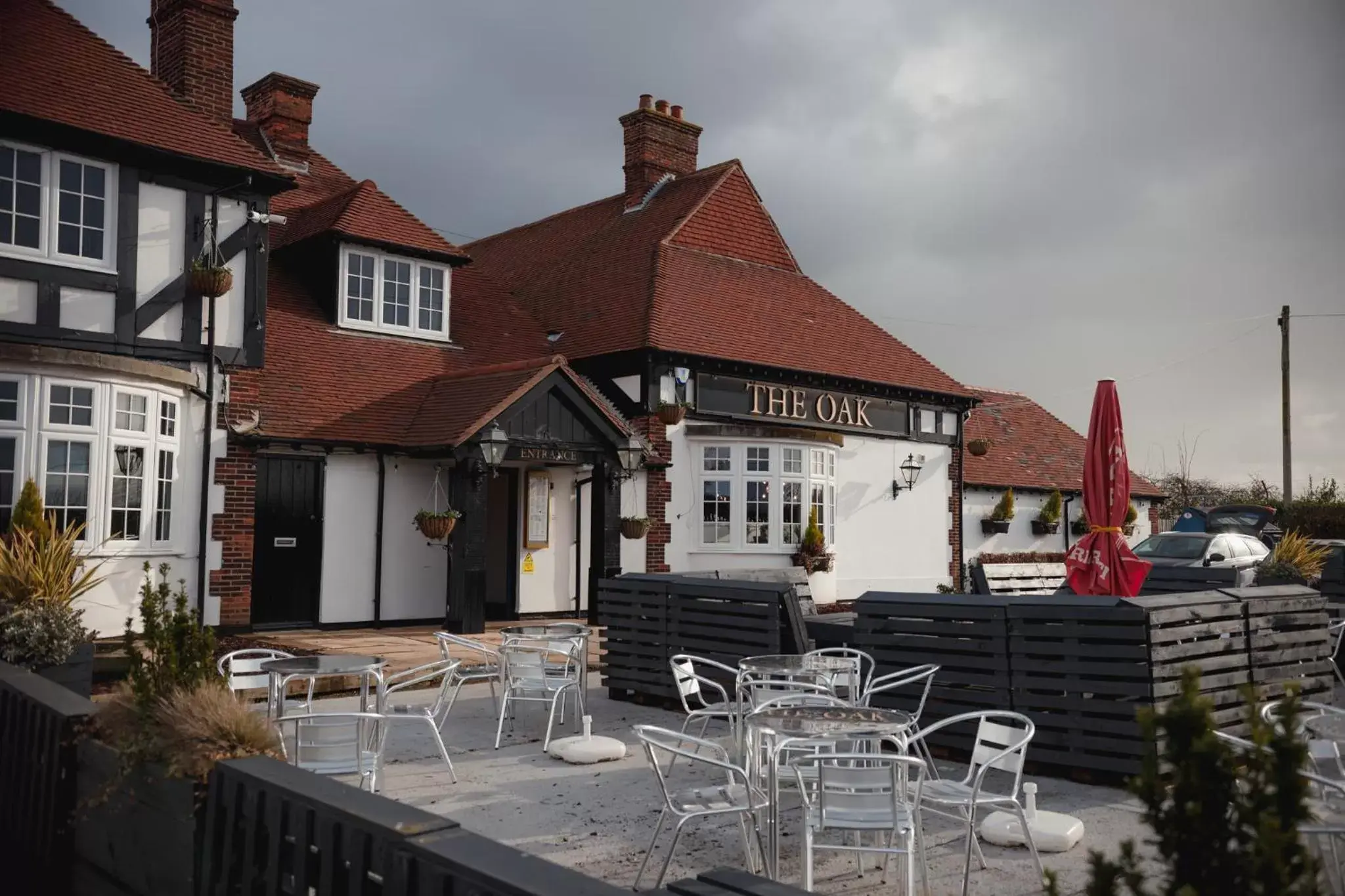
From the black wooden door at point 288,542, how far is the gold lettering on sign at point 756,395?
7.37 m

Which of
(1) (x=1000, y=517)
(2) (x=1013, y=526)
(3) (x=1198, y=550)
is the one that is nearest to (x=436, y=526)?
(3) (x=1198, y=550)

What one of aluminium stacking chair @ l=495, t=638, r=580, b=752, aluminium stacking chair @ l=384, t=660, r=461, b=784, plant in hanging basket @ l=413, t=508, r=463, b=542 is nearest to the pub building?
plant in hanging basket @ l=413, t=508, r=463, b=542

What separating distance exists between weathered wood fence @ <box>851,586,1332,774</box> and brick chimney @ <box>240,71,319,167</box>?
15067 mm

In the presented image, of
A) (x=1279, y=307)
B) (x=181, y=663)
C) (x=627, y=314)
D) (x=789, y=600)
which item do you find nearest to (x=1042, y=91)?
(x=627, y=314)

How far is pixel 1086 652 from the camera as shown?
6.44 metres

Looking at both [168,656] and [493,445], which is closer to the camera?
[168,656]

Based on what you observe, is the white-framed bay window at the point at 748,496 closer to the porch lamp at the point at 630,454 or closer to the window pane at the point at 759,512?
the window pane at the point at 759,512

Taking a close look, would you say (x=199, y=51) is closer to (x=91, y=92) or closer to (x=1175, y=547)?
(x=91, y=92)

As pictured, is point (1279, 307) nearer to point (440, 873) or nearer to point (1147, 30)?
point (1147, 30)

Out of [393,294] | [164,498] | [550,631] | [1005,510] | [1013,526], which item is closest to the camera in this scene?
[550,631]

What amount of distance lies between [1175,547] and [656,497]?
9.06m

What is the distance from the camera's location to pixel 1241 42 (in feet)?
46.9

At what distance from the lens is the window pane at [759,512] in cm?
1725

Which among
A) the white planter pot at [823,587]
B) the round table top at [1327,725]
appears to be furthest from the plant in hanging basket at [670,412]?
the round table top at [1327,725]
